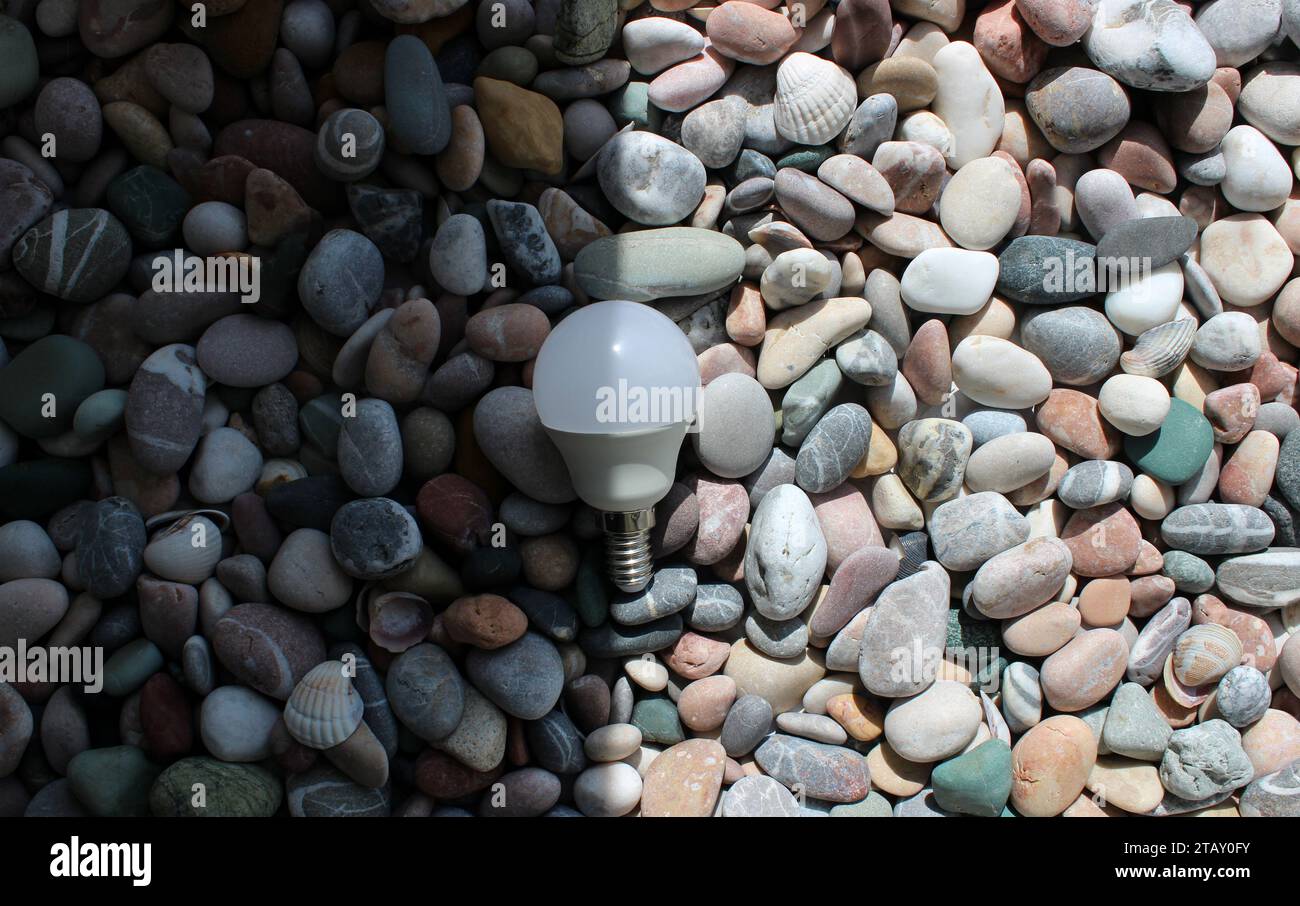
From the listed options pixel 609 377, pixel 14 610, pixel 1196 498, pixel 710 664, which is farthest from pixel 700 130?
pixel 14 610

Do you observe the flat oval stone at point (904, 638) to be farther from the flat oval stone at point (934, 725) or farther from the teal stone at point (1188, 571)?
the teal stone at point (1188, 571)

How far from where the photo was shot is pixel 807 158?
4.61 ft

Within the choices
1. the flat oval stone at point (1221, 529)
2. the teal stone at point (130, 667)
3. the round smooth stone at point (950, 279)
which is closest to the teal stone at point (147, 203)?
the teal stone at point (130, 667)

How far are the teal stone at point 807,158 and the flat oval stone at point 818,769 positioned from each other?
81cm

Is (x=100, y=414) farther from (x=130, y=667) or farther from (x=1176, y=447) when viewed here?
(x=1176, y=447)

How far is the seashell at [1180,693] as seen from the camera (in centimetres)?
142

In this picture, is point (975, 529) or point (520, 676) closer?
point (520, 676)

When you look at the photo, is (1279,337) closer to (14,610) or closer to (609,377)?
(609,377)

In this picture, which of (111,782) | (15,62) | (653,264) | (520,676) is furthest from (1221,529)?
(15,62)

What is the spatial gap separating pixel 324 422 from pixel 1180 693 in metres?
1.25

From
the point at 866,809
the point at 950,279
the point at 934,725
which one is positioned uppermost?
the point at 950,279

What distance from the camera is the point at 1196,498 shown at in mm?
1457

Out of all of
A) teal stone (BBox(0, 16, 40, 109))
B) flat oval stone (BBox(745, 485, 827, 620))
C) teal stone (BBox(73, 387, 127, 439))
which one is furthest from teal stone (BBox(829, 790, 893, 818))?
teal stone (BBox(0, 16, 40, 109))

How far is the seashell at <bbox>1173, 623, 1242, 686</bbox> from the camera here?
4.57 feet
